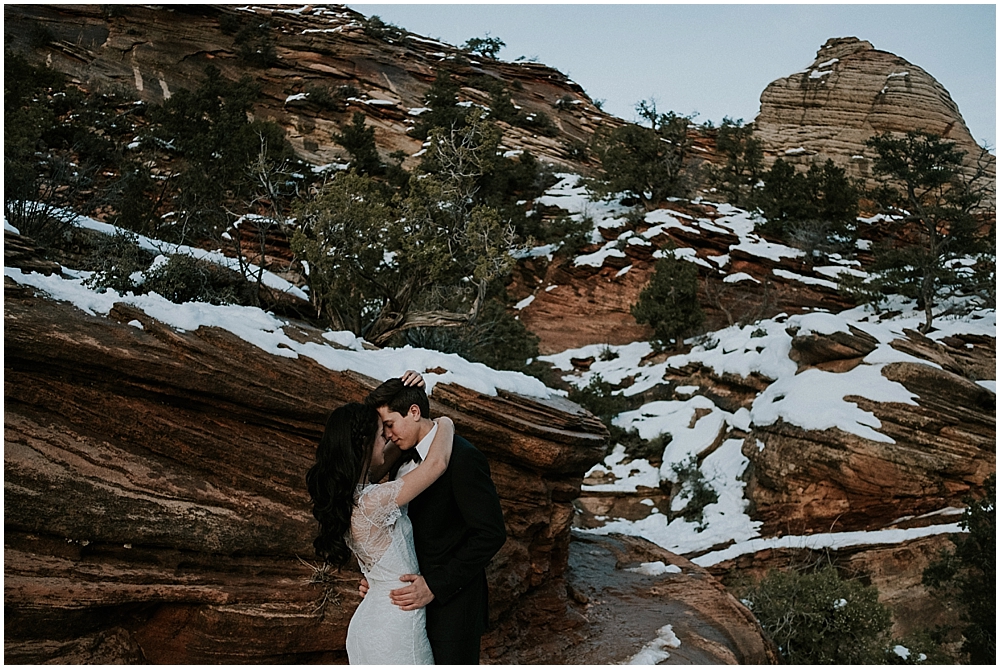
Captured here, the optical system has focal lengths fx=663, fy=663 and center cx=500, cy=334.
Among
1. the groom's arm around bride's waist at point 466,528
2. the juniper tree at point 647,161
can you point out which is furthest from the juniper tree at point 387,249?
the juniper tree at point 647,161

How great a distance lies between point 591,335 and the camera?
843 inches

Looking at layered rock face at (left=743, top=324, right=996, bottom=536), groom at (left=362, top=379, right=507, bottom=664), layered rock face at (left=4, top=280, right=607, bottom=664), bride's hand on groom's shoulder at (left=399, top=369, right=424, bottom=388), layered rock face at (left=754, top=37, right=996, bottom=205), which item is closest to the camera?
groom at (left=362, top=379, right=507, bottom=664)

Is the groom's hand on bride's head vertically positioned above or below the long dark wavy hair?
below

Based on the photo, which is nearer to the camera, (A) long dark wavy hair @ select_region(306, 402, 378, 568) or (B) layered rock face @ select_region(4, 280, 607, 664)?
(A) long dark wavy hair @ select_region(306, 402, 378, 568)

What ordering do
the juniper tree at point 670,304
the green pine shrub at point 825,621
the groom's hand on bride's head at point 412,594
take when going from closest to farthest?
1. the groom's hand on bride's head at point 412,594
2. the green pine shrub at point 825,621
3. the juniper tree at point 670,304

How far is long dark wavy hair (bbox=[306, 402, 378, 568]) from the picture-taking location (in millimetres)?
2430

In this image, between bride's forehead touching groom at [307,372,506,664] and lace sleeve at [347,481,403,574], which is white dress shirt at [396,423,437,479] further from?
lace sleeve at [347,481,403,574]

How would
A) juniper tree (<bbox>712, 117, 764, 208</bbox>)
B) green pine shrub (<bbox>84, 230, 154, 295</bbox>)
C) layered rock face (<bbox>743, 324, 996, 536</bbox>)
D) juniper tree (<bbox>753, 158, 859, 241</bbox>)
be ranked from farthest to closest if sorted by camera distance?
juniper tree (<bbox>712, 117, 764, 208</bbox>) < juniper tree (<bbox>753, 158, 859, 241</bbox>) < layered rock face (<bbox>743, 324, 996, 536</bbox>) < green pine shrub (<bbox>84, 230, 154, 295</bbox>)

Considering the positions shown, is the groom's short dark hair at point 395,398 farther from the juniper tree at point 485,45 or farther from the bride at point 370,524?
the juniper tree at point 485,45

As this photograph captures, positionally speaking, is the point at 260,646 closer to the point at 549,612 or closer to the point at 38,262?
the point at 549,612

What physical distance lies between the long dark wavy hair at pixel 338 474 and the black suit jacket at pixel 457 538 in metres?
0.30

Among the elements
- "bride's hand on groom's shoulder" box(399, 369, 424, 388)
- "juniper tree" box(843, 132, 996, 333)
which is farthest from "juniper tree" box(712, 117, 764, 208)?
"bride's hand on groom's shoulder" box(399, 369, 424, 388)

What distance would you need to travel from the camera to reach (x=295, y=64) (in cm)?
3141

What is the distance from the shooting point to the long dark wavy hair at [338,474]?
243cm
